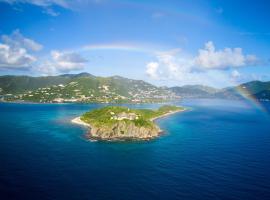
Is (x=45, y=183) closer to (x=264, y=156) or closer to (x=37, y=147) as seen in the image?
(x=37, y=147)

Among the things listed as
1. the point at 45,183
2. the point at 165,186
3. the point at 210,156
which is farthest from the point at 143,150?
the point at 45,183

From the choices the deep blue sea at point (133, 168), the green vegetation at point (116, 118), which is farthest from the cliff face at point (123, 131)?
the deep blue sea at point (133, 168)

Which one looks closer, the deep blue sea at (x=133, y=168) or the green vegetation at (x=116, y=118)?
the deep blue sea at (x=133, y=168)

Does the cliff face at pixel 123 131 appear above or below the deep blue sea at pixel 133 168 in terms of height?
above

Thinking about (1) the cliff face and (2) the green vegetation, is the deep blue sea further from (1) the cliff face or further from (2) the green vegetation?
(2) the green vegetation

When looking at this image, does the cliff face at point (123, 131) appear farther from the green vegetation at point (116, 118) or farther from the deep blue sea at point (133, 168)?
the deep blue sea at point (133, 168)
